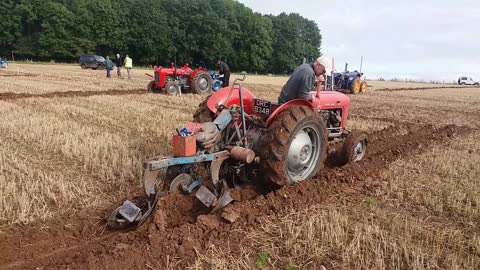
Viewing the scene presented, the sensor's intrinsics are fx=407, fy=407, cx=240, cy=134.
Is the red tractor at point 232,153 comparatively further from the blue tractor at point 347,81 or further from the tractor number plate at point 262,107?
the blue tractor at point 347,81

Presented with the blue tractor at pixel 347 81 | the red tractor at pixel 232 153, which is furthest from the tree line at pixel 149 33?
the red tractor at pixel 232 153

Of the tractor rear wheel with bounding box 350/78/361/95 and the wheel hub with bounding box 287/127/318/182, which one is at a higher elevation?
the tractor rear wheel with bounding box 350/78/361/95

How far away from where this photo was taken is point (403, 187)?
524 centimetres

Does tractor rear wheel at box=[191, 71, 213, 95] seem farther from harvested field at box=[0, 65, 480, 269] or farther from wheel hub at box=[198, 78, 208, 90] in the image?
harvested field at box=[0, 65, 480, 269]

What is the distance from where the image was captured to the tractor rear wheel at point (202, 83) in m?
16.0

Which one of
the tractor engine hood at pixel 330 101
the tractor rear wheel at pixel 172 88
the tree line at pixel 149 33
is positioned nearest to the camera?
the tractor engine hood at pixel 330 101

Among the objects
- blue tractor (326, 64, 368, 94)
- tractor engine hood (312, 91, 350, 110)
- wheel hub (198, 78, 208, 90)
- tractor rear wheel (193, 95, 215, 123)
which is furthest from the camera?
blue tractor (326, 64, 368, 94)

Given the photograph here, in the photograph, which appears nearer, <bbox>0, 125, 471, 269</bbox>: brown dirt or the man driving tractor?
<bbox>0, 125, 471, 269</bbox>: brown dirt

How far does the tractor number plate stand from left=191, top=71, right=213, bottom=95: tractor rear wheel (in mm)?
10718

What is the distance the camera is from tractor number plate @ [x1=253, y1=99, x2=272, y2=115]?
5.31m

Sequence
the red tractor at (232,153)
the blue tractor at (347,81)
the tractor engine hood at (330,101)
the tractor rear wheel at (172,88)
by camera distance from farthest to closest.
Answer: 1. the blue tractor at (347,81)
2. the tractor rear wheel at (172,88)
3. the tractor engine hood at (330,101)
4. the red tractor at (232,153)

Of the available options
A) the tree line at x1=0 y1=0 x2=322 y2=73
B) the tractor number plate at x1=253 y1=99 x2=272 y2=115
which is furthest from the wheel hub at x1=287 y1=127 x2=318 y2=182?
the tree line at x1=0 y1=0 x2=322 y2=73

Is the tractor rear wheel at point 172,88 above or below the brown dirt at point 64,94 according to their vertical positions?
above

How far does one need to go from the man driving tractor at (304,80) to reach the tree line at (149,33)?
5378 centimetres
